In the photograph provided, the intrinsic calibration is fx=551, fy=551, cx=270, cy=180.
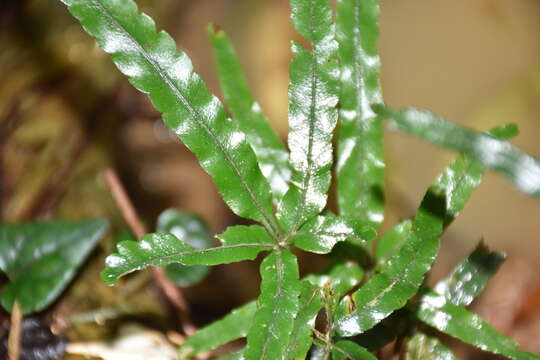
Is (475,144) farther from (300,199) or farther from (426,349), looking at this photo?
(426,349)

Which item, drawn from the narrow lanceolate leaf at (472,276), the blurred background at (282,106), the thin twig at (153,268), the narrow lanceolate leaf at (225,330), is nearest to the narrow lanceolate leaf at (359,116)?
the narrow lanceolate leaf at (472,276)

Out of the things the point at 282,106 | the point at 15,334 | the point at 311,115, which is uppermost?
the point at 311,115

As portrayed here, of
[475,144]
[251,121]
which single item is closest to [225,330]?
[251,121]

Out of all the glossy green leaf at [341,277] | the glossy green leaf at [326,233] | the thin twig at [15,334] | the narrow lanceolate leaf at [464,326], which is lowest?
the thin twig at [15,334]

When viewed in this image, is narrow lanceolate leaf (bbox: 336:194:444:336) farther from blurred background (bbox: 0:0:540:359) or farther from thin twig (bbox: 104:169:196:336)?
blurred background (bbox: 0:0:540:359)

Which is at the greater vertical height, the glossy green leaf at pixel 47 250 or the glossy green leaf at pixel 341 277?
the glossy green leaf at pixel 341 277

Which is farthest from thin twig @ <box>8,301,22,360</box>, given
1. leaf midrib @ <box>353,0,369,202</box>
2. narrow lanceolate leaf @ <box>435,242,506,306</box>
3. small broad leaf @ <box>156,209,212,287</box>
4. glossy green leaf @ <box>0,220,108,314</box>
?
narrow lanceolate leaf @ <box>435,242,506,306</box>

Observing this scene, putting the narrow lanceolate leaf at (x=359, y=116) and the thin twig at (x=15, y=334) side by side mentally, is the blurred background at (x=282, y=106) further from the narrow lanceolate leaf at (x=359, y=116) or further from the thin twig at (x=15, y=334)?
the narrow lanceolate leaf at (x=359, y=116)

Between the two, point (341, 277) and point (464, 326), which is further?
point (341, 277)
